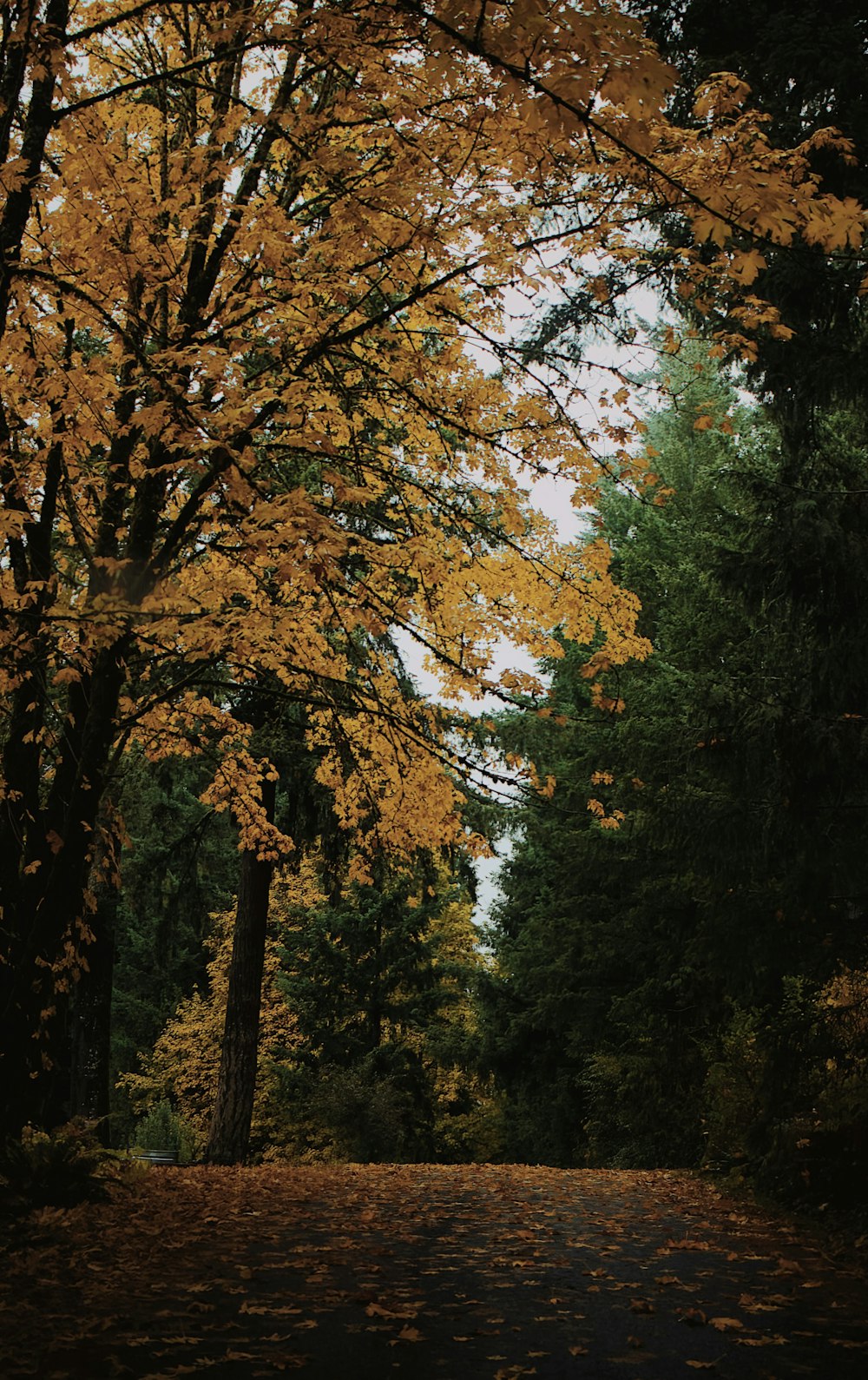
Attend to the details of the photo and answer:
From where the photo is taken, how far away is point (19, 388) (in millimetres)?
6605

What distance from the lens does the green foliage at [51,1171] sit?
674 centimetres

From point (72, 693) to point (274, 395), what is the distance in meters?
3.18

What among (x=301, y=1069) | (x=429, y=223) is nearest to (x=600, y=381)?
(x=429, y=223)

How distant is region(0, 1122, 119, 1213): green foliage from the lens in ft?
22.1

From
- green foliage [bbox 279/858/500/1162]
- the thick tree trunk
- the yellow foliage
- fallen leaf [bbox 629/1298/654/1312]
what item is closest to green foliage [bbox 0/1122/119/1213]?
the yellow foliage

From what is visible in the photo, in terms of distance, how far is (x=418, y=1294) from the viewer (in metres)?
5.11

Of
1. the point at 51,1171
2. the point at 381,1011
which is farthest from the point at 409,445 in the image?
the point at 381,1011

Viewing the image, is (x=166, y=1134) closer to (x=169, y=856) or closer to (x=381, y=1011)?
(x=381, y=1011)

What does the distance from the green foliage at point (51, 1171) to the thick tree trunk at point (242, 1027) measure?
503 cm

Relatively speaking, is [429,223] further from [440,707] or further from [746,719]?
[746,719]

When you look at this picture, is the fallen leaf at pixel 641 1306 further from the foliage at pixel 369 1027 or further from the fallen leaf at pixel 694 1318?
the foliage at pixel 369 1027

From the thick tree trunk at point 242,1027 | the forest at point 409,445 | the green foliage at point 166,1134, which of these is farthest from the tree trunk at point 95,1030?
the green foliage at point 166,1134

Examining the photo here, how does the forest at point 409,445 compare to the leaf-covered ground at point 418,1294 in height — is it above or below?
above

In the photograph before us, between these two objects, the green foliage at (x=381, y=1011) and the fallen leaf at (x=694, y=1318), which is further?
the green foliage at (x=381, y=1011)
